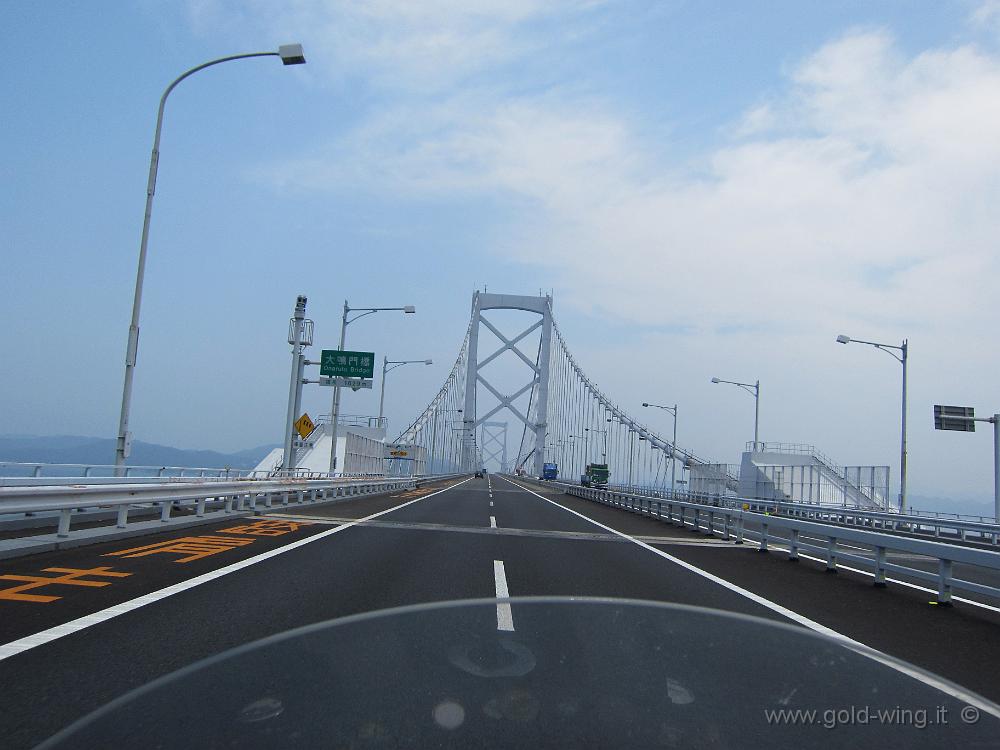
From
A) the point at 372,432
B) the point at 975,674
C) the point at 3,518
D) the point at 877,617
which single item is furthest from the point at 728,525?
the point at 372,432

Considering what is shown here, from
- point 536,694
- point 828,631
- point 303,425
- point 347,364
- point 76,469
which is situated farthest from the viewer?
point 347,364

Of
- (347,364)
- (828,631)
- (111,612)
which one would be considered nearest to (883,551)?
(828,631)

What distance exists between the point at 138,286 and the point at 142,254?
0.66m

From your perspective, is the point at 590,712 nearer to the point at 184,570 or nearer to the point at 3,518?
the point at 184,570

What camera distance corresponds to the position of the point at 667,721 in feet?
6.19

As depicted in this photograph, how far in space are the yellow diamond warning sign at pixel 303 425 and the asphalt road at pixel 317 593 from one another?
41.4ft

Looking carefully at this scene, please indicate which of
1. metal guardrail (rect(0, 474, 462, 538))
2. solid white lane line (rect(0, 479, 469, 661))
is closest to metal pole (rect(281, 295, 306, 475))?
metal guardrail (rect(0, 474, 462, 538))

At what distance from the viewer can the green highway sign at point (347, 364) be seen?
33.6 metres

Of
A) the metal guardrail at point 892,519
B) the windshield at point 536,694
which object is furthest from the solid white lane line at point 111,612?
the metal guardrail at point 892,519

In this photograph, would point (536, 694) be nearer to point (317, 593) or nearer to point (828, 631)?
point (828, 631)

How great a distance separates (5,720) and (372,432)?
183ft

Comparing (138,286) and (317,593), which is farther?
(138,286)

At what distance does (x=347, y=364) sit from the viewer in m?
33.9

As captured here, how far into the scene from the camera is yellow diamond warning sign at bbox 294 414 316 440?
1049 inches
